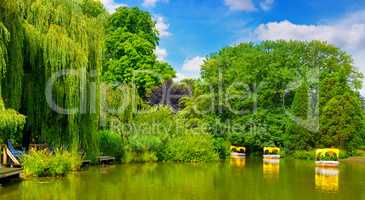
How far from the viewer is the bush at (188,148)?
104 ft

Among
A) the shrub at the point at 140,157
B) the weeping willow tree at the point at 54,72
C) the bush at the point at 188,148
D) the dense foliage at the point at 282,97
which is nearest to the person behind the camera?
the weeping willow tree at the point at 54,72

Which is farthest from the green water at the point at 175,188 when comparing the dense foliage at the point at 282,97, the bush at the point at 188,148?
the dense foliage at the point at 282,97

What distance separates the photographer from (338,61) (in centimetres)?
4447

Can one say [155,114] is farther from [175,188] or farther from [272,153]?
[175,188]

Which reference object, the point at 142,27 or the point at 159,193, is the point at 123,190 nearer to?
the point at 159,193

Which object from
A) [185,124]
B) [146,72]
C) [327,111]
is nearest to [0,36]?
[185,124]

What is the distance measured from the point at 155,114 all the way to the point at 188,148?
121 inches

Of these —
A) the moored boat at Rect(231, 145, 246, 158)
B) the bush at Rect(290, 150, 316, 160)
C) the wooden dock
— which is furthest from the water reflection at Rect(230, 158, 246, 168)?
the wooden dock

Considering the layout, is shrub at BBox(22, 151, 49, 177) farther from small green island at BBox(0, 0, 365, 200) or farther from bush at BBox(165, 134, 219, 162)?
bush at BBox(165, 134, 219, 162)

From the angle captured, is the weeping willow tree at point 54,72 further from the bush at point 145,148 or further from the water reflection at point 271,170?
the water reflection at point 271,170

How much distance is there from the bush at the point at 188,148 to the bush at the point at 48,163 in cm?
1161

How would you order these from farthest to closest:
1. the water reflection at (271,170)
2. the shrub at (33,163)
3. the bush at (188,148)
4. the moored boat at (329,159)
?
the bush at (188,148) → the moored boat at (329,159) → the water reflection at (271,170) → the shrub at (33,163)

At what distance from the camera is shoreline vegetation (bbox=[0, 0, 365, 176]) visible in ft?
70.4

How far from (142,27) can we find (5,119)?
29.1m
